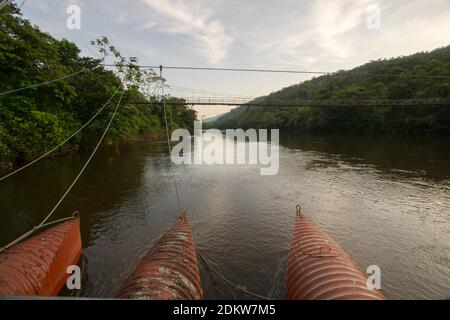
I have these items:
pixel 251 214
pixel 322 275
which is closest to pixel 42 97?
pixel 251 214

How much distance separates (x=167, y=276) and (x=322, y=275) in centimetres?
356

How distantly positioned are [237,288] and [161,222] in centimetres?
691

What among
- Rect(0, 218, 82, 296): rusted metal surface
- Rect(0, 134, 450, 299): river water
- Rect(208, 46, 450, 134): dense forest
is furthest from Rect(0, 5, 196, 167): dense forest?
Rect(208, 46, 450, 134): dense forest

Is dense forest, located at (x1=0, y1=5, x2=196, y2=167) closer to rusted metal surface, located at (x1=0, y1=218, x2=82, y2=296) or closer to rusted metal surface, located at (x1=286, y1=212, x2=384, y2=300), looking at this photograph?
rusted metal surface, located at (x1=0, y1=218, x2=82, y2=296)

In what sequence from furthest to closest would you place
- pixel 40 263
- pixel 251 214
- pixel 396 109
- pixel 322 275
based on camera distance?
1. pixel 396 109
2. pixel 251 214
3. pixel 40 263
4. pixel 322 275

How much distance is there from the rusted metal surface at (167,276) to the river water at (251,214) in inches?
82.0

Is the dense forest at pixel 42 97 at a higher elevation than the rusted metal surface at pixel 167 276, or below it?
higher

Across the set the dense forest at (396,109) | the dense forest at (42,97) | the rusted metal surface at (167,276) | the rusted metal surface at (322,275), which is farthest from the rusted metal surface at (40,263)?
the dense forest at (396,109)

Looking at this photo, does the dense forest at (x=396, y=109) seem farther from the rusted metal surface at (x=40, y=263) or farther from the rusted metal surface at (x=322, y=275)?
the rusted metal surface at (x=40, y=263)

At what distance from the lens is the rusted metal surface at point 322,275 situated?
540cm

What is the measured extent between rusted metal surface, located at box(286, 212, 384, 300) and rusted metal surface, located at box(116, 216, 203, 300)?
2.45 metres

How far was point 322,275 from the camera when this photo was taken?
19.8 feet

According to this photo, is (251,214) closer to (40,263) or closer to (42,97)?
(40,263)
